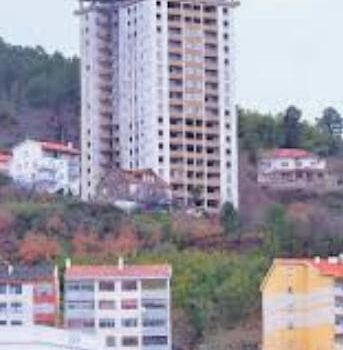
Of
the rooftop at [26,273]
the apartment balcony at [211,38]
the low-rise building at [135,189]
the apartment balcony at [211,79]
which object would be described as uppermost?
the apartment balcony at [211,38]

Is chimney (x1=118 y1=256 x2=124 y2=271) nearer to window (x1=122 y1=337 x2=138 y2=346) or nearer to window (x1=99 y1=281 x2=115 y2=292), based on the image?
window (x1=99 y1=281 x2=115 y2=292)

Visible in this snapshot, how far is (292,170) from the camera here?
213 ft

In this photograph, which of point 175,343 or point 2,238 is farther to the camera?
point 2,238

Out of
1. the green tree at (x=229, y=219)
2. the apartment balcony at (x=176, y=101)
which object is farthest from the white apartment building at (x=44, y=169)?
the green tree at (x=229, y=219)

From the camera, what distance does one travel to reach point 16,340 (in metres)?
31.5

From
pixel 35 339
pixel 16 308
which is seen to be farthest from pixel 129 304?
pixel 35 339

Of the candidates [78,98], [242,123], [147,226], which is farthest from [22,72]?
[147,226]

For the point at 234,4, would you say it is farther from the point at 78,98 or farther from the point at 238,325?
the point at 238,325

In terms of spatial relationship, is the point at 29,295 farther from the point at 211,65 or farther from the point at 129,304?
the point at 211,65

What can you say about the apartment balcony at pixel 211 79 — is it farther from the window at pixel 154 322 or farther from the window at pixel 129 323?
the window at pixel 154 322

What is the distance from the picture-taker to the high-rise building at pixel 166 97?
61375 millimetres

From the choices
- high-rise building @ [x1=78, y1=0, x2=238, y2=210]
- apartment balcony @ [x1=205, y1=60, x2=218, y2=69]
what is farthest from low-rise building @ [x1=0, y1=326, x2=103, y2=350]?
apartment balcony @ [x1=205, y1=60, x2=218, y2=69]

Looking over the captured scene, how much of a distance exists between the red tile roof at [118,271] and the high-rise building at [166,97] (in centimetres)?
1064

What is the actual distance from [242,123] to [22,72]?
31.0 feet
